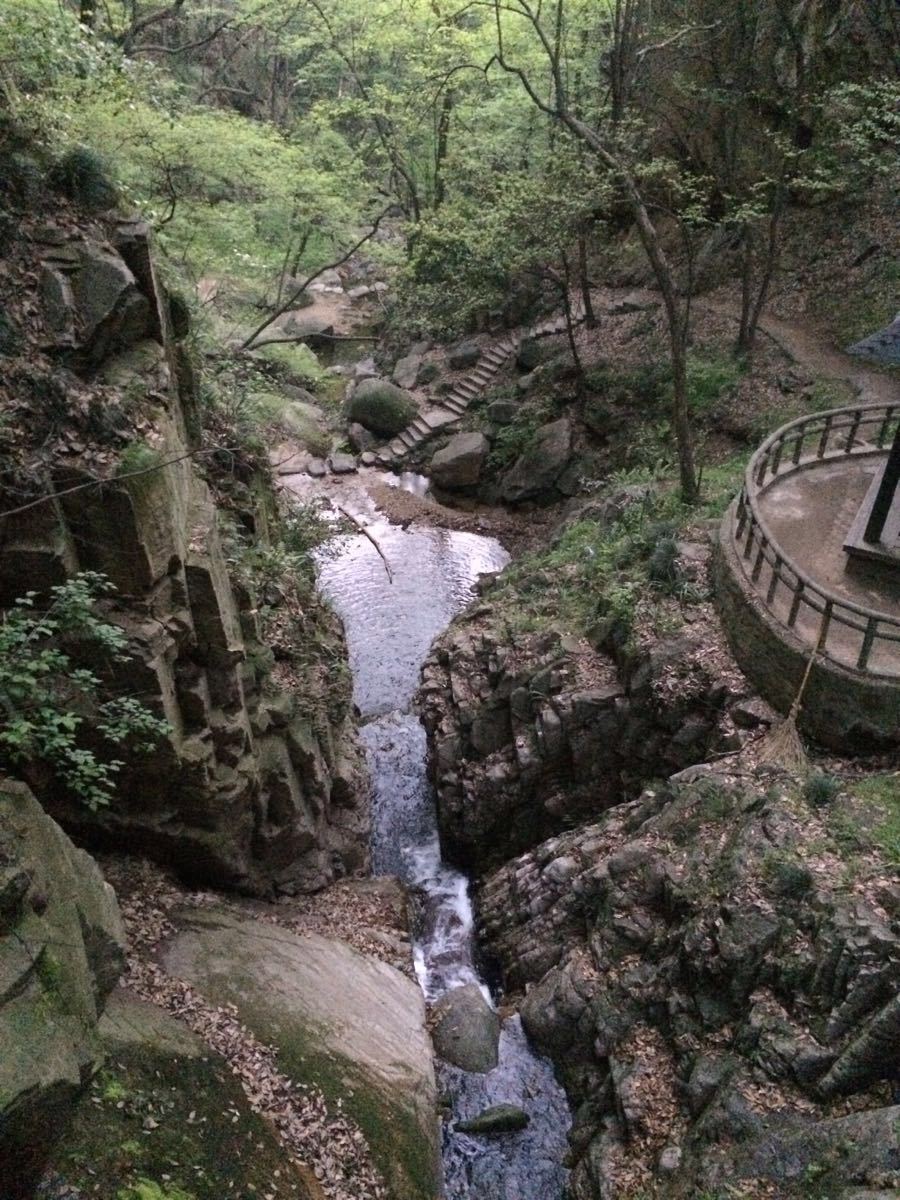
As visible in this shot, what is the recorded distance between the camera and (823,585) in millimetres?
11695

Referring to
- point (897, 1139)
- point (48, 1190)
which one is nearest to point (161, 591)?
point (48, 1190)

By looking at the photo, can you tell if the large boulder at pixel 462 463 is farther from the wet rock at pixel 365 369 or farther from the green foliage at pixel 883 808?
the green foliage at pixel 883 808

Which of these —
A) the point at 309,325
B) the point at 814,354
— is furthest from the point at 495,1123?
the point at 309,325

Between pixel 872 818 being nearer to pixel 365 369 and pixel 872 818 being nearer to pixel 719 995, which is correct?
pixel 719 995

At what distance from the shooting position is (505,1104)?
971cm

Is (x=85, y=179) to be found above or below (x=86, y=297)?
above

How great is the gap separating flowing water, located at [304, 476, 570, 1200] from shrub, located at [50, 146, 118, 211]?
901cm

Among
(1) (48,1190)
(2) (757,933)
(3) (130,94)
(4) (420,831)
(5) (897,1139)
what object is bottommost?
(4) (420,831)

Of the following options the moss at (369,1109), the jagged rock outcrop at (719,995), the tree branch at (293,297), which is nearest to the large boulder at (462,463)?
the tree branch at (293,297)

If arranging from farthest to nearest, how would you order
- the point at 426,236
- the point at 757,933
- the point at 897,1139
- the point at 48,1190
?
the point at 426,236
the point at 757,933
the point at 897,1139
the point at 48,1190

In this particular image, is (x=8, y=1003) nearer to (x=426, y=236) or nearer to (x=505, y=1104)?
(x=505, y=1104)

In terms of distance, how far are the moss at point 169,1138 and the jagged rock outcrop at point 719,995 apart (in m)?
3.78

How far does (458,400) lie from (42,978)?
23.9 metres

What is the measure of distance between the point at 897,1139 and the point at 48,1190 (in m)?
6.22
